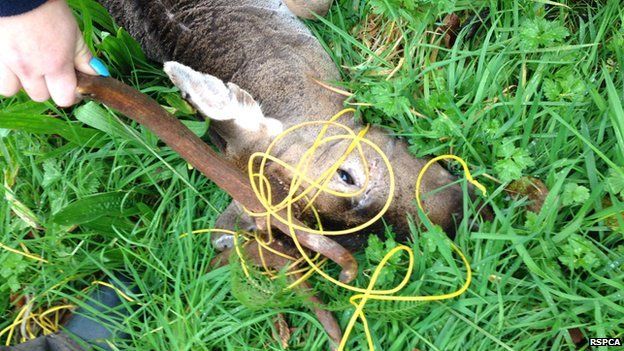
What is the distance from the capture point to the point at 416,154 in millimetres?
3738

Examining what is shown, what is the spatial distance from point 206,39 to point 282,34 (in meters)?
0.47

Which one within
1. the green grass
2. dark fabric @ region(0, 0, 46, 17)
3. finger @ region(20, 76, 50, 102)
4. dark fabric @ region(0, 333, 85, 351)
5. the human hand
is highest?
dark fabric @ region(0, 0, 46, 17)

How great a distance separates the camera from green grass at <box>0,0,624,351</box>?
3.39 metres

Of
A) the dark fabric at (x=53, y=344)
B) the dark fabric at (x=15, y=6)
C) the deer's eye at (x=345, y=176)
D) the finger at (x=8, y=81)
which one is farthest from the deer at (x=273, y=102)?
the dark fabric at (x=53, y=344)

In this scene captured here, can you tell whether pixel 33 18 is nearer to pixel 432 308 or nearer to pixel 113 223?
pixel 113 223

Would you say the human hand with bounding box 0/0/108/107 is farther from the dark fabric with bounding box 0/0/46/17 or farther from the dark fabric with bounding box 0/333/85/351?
the dark fabric with bounding box 0/333/85/351

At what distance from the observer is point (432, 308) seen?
3486 millimetres

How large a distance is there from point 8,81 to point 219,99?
119 cm

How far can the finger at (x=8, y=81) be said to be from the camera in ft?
9.11

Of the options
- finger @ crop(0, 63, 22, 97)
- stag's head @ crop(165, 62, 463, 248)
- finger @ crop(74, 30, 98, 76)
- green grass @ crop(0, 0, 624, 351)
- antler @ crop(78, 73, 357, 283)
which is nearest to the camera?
finger @ crop(0, 63, 22, 97)

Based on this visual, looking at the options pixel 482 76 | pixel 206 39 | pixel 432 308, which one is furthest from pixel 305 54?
pixel 432 308

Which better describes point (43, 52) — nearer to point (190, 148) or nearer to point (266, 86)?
point (190, 148)

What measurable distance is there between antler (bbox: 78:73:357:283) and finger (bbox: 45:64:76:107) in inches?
3.1

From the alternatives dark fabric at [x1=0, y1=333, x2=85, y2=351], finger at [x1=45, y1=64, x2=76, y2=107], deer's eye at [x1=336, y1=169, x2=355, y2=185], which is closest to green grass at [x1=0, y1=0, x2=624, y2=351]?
dark fabric at [x1=0, y1=333, x2=85, y2=351]
